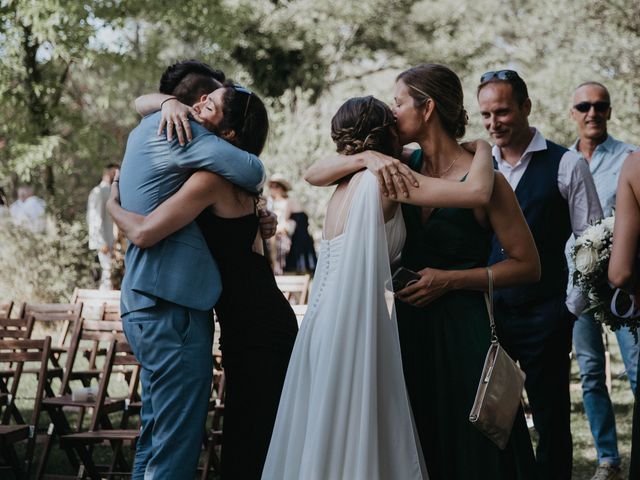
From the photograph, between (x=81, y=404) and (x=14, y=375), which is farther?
(x=14, y=375)

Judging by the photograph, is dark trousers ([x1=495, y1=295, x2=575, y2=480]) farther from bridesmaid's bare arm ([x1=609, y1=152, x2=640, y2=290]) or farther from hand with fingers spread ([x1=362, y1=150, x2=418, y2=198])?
hand with fingers spread ([x1=362, y1=150, x2=418, y2=198])

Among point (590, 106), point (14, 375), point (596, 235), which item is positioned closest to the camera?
point (596, 235)

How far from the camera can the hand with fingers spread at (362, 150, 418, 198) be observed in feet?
→ 11.3

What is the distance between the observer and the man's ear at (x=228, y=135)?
4.08 metres

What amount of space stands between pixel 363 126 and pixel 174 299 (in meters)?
0.99

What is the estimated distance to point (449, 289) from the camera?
144 inches

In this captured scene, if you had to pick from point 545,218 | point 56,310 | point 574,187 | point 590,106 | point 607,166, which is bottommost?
point 56,310

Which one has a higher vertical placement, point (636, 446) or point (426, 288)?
point (426, 288)

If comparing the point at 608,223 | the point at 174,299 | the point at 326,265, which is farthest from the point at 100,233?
the point at 326,265

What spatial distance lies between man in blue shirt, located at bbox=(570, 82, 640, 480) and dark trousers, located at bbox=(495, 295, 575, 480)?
1317 mm

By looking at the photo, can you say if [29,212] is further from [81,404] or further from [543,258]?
[543,258]

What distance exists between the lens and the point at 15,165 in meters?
16.1

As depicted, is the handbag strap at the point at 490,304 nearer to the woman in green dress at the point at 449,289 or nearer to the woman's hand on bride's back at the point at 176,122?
the woman in green dress at the point at 449,289

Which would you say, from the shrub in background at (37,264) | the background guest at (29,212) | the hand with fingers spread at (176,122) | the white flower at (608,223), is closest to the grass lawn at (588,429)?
the white flower at (608,223)
